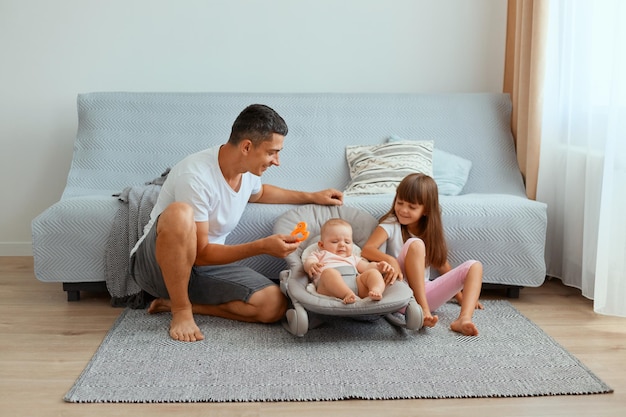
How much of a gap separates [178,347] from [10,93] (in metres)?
2.11

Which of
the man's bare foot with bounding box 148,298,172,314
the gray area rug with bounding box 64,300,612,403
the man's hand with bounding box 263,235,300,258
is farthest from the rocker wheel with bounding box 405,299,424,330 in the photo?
the man's bare foot with bounding box 148,298,172,314

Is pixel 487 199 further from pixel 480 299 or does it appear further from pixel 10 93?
pixel 10 93

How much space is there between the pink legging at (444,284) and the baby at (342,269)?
20cm

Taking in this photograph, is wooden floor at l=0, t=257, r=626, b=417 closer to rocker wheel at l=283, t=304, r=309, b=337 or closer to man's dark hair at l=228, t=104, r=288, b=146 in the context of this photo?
rocker wheel at l=283, t=304, r=309, b=337

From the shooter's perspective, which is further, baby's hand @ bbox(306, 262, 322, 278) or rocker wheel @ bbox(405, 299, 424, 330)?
baby's hand @ bbox(306, 262, 322, 278)

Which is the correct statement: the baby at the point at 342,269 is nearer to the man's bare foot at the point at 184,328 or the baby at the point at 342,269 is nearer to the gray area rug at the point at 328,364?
the gray area rug at the point at 328,364

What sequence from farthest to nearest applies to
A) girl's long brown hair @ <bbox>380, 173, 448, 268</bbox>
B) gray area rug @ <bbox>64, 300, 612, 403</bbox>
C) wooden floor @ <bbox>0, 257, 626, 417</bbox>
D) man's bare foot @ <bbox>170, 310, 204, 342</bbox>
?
girl's long brown hair @ <bbox>380, 173, 448, 268</bbox>, man's bare foot @ <bbox>170, 310, 204, 342</bbox>, gray area rug @ <bbox>64, 300, 612, 403</bbox>, wooden floor @ <bbox>0, 257, 626, 417</bbox>

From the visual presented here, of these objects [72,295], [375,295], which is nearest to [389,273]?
[375,295]

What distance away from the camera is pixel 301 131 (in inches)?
151

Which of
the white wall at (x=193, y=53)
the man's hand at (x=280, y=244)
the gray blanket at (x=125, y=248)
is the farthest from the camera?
the white wall at (x=193, y=53)

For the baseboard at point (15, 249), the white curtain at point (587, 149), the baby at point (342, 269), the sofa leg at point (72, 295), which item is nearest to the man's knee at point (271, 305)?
the baby at point (342, 269)

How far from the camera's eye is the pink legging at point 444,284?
9.58 ft

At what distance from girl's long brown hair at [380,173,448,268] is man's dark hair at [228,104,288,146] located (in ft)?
1.93

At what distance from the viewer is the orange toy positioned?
2.68m
